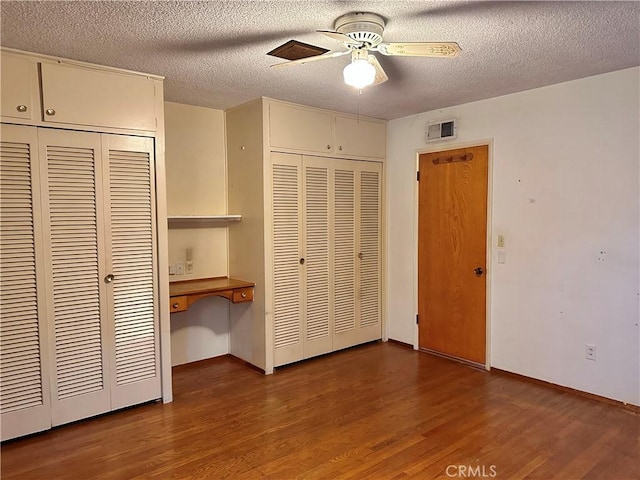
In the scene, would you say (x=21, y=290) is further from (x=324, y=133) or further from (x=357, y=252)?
(x=357, y=252)

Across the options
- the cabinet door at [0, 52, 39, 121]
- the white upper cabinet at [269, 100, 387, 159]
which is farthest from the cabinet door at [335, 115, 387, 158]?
the cabinet door at [0, 52, 39, 121]

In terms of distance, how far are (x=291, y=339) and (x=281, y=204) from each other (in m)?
1.23

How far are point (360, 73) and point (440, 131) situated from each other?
2.17m

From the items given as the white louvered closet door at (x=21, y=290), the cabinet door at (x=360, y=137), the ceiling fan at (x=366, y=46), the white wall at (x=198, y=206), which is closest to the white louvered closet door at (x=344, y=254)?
the cabinet door at (x=360, y=137)

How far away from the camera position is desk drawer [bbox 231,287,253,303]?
12.5 feet

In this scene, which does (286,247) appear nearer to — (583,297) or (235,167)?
(235,167)

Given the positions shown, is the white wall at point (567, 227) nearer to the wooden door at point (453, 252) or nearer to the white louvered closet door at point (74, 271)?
the wooden door at point (453, 252)

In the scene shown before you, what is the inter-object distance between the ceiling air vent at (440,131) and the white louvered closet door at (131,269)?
254 centimetres

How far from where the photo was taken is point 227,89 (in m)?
3.46

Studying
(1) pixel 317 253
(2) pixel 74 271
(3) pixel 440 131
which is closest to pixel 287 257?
(1) pixel 317 253

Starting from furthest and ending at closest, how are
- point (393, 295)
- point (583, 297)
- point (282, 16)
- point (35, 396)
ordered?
point (393, 295) < point (583, 297) < point (35, 396) < point (282, 16)

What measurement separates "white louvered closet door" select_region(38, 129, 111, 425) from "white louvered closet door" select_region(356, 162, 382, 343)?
244cm

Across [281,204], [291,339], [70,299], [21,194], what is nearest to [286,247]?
[281,204]

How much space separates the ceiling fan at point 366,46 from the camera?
2.13 m
